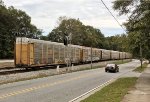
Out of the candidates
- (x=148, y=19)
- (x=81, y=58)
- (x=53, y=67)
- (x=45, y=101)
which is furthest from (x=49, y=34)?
(x=45, y=101)

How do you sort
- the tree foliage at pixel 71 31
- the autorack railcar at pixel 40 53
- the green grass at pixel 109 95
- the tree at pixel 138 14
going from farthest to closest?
the tree foliage at pixel 71 31, the autorack railcar at pixel 40 53, the tree at pixel 138 14, the green grass at pixel 109 95

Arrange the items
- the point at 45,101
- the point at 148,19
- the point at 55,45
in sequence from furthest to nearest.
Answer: the point at 55,45
the point at 148,19
the point at 45,101

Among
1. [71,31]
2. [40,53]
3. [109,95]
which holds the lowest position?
[109,95]

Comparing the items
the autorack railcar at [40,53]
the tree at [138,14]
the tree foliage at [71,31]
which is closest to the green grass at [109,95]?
the tree at [138,14]

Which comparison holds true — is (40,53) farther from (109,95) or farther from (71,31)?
(71,31)

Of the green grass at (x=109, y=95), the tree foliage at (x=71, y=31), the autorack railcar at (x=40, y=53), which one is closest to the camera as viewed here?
the green grass at (x=109, y=95)

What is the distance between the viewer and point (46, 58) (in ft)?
156

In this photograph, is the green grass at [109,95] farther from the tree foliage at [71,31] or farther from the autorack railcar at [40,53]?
the tree foliage at [71,31]

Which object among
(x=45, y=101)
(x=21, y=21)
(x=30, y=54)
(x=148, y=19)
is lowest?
(x=45, y=101)

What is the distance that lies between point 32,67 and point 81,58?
25761 millimetres

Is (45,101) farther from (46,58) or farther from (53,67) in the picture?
(53,67)

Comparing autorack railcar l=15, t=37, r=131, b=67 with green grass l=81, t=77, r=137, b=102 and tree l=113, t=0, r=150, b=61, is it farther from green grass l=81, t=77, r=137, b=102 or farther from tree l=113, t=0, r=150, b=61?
green grass l=81, t=77, r=137, b=102

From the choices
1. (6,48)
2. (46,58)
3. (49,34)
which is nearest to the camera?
(46,58)

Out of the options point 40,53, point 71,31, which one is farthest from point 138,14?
point 71,31
